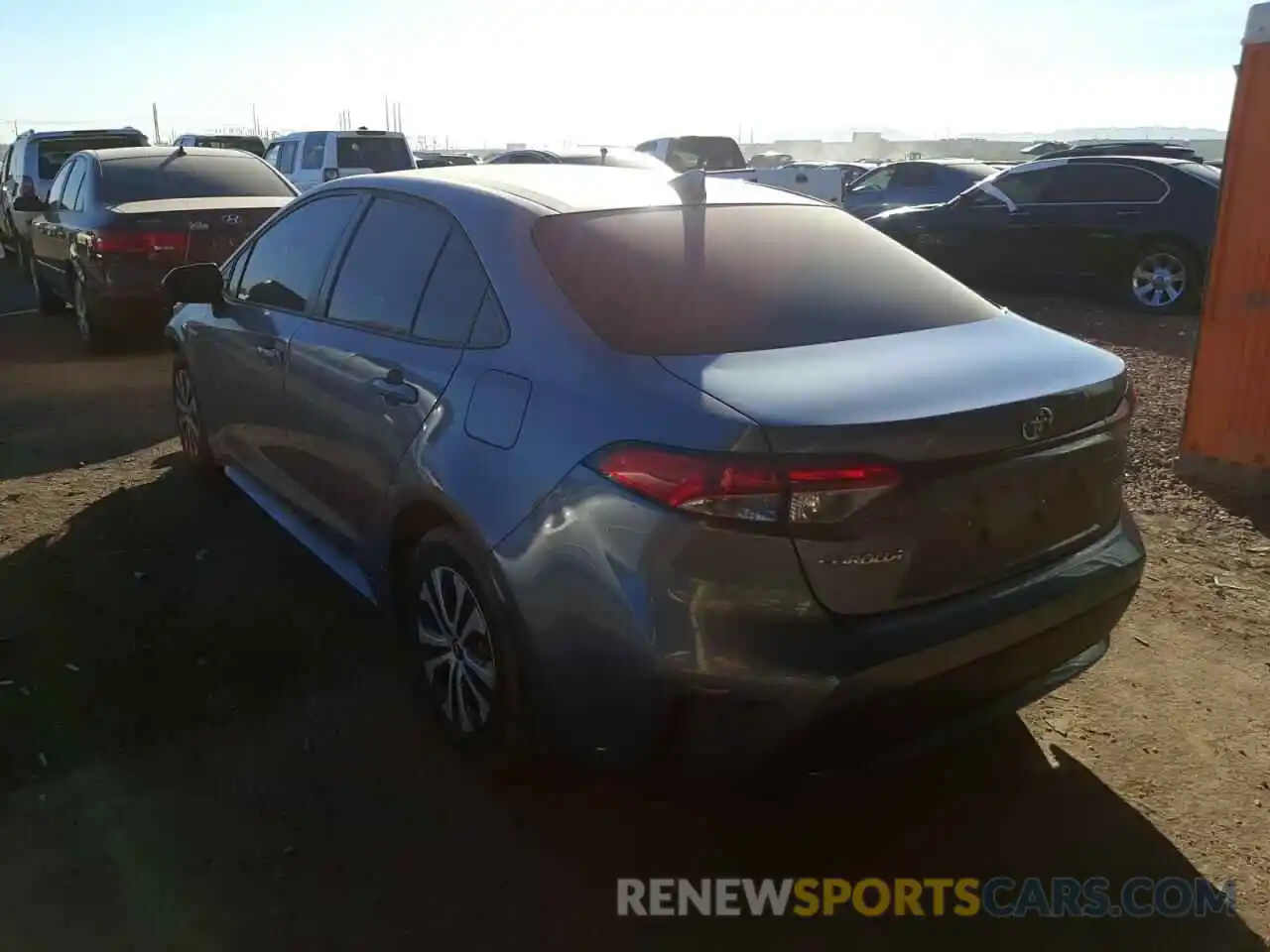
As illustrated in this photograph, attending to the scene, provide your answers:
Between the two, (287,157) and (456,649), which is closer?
(456,649)

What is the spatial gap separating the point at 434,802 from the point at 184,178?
25.2ft

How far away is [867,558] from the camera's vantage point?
232 centimetres

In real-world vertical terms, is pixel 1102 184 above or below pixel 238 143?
below

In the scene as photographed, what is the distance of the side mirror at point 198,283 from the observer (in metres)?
4.73

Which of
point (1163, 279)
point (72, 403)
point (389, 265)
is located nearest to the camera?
point (389, 265)

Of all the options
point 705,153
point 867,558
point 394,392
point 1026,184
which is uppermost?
point 705,153

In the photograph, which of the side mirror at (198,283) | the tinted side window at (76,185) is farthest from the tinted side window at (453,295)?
the tinted side window at (76,185)

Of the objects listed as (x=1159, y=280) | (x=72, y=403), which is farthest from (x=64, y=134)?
(x=1159, y=280)

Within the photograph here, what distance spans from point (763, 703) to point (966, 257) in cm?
1083

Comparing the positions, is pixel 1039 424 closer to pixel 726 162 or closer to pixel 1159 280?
pixel 1159 280

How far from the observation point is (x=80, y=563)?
461 cm

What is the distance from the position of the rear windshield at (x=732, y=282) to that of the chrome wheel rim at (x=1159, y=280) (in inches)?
339

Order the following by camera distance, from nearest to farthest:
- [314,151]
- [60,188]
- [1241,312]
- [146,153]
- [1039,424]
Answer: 1. [1039,424]
2. [1241,312]
3. [146,153]
4. [60,188]
5. [314,151]

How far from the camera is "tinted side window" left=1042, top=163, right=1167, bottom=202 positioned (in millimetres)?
10977
